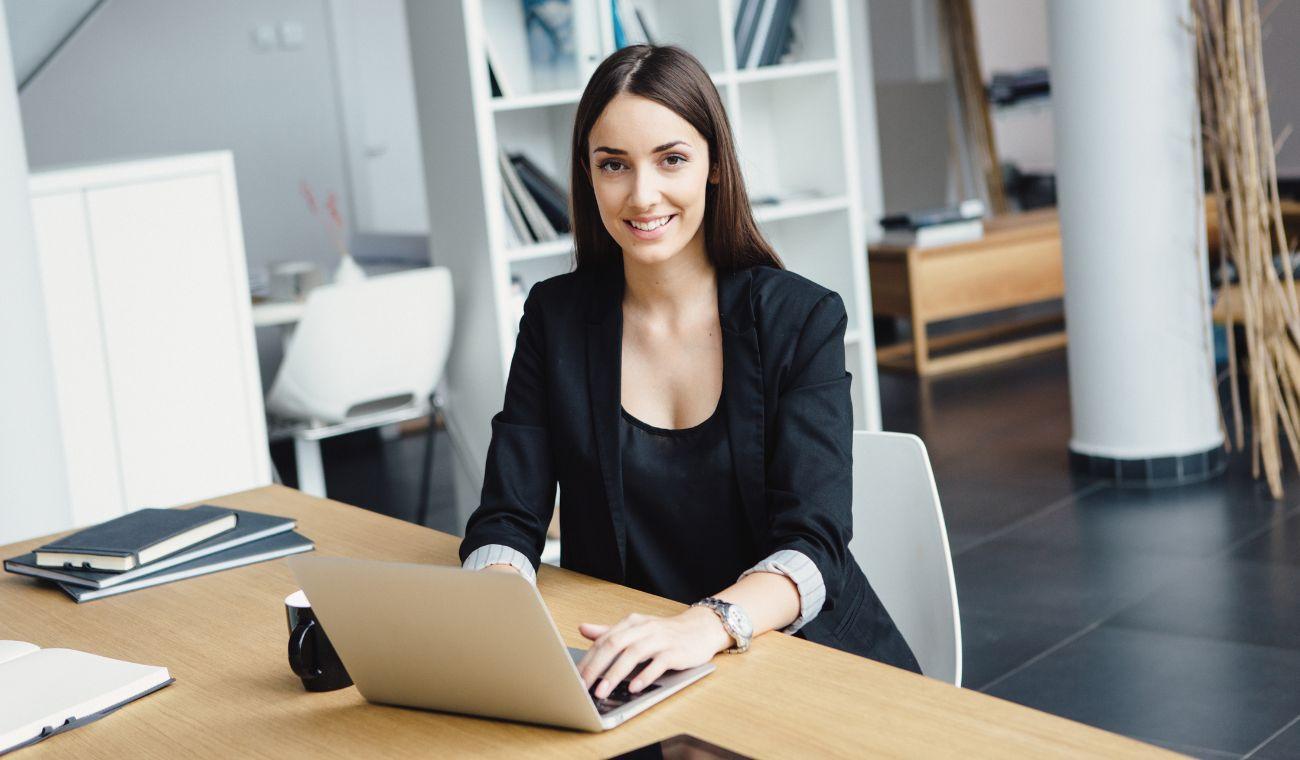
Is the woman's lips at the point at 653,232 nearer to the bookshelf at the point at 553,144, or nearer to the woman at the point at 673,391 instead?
the woman at the point at 673,391

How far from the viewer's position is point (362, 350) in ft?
13.4

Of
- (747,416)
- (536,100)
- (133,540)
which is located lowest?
(133,540)

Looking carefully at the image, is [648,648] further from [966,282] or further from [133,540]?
[966,282]

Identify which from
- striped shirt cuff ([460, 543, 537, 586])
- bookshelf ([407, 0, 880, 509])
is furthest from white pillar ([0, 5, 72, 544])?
striped shirt cuff ([460, 543, 537, 586])

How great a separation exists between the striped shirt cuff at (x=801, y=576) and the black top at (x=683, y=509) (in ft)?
0.59

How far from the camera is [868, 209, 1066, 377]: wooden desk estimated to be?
636 cm

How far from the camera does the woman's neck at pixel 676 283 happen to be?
181 centimetres

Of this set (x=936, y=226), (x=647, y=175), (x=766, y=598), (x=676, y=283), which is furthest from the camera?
(x=936, y=226)

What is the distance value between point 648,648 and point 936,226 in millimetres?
5294

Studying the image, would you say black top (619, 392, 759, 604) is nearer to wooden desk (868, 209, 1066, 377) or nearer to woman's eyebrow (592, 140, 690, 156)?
woman's eyebrow (592, 140, 690, 156)

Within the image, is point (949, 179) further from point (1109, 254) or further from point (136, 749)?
point (136, 749)

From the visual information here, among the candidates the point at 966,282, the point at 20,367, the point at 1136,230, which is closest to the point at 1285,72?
the point at 966,282

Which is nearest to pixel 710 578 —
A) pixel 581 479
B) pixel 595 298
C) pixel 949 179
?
pixel 581 479

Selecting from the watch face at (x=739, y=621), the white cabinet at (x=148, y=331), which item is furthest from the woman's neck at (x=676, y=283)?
the white cabinet at (x=148, y=331)
